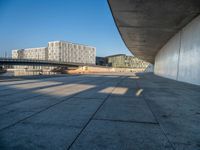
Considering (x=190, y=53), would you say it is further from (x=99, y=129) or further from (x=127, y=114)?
(x=99, y=129)

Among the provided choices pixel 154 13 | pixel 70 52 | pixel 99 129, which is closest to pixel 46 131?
pixel 99 129

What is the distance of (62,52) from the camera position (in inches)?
5625

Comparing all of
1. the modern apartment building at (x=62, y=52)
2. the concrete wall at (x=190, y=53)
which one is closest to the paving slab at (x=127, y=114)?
the concrete wall at (x=190, y=53)

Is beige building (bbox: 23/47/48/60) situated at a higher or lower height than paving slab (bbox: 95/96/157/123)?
higher

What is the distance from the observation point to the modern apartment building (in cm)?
14288

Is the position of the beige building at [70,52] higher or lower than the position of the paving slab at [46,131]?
higher

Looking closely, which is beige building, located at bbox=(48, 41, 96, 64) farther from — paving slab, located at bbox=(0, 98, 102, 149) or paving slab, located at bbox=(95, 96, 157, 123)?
paving slab, located at bbox=(0, 98, 102, 149)

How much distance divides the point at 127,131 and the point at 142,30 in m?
17.4

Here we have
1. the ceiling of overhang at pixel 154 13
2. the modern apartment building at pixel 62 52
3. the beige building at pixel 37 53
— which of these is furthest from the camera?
the beige building at pixel 37 53

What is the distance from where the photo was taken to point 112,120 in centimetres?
428

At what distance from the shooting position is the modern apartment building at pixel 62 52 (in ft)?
469

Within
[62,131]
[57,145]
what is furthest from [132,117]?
[57,145]

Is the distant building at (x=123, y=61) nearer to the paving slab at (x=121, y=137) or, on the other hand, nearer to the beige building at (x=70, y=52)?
the beige building at (x=70, y=52)

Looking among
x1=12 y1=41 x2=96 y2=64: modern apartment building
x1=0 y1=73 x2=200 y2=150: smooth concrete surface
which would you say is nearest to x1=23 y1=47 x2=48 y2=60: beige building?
x1=12 y1=41 x2=96 y2=64: modern apartment building
